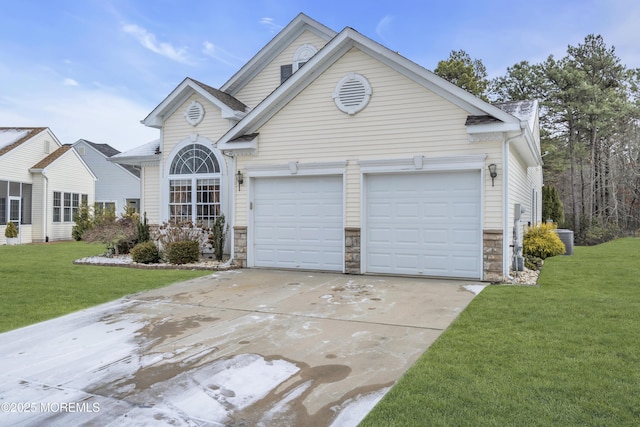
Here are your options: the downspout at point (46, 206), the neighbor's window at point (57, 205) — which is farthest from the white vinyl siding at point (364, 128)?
the neighbor's window at point (57, 205)

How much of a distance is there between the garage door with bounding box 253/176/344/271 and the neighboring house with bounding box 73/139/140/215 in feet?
66.8

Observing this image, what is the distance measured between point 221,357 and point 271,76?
469 inches

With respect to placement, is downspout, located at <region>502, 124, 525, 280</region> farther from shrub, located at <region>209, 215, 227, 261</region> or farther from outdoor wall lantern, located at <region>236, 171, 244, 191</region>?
shrub, located at <region>209, 215, 227, 261</region>

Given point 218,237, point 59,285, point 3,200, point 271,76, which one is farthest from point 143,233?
point 3,200

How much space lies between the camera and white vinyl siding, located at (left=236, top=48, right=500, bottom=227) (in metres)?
9.41

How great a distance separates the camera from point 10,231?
20.8m

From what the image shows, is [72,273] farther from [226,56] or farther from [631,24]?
[631,24]

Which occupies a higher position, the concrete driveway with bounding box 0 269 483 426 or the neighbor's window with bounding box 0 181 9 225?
the neighbor's window with bounding box 0 181 9 225

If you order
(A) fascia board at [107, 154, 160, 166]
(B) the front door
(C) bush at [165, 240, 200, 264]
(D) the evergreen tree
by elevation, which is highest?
(D) the evergreen tree

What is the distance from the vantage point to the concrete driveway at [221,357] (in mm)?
3438

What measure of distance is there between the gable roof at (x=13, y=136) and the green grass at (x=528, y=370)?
23320 millimetres

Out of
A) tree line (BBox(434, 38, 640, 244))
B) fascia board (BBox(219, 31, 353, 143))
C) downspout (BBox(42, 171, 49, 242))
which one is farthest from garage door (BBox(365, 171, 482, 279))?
downspout (BBox(42, 171, 49, 242))

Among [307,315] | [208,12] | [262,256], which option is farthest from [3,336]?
[208,12]

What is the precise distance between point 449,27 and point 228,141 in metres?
10.8
